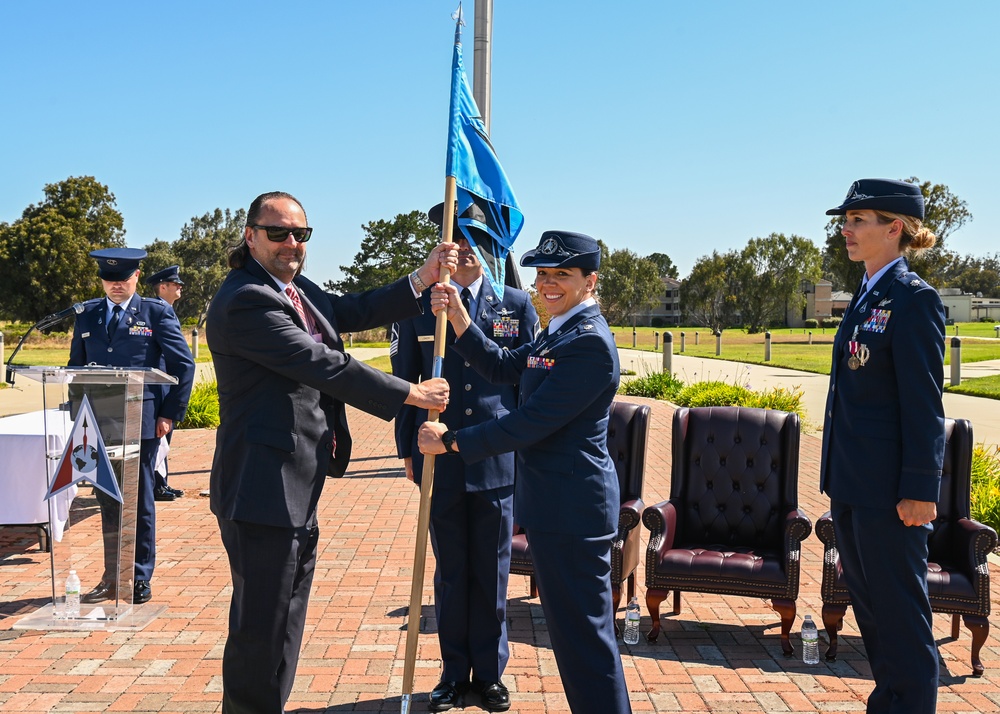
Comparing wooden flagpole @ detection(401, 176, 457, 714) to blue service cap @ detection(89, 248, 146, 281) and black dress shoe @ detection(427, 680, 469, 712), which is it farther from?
blue service cap @ detection(89, 248, 146, 281)

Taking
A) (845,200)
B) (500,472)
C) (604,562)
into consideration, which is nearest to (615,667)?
(604,562)

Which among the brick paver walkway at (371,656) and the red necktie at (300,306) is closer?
the red necktie at (300,306)

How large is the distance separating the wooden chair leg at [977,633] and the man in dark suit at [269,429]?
3.26 meters

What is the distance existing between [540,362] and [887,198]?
5.05 ft

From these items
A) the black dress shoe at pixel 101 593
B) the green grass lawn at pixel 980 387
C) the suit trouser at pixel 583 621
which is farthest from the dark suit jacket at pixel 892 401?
the green grass lawn at pixel 980 387

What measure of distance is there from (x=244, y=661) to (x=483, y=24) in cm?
738

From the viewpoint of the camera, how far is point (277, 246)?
11.5 feet

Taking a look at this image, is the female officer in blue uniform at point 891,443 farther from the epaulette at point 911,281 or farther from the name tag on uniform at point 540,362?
the name tag on uniform at point 540,362

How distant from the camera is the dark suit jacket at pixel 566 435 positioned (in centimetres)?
338

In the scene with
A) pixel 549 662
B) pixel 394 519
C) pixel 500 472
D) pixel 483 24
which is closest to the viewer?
pixel 500 472

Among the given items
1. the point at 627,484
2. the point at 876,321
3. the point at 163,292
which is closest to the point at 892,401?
the point at 876,321

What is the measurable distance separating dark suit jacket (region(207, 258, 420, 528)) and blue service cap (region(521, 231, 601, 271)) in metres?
0.76

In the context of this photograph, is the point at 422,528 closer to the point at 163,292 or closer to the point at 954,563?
the point at 954,563

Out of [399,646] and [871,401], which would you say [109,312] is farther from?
[871,401]
